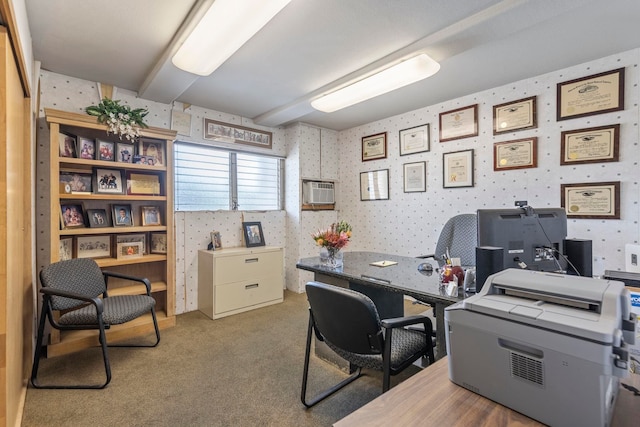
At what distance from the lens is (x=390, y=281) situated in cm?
176

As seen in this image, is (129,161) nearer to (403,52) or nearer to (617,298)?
(403,52)

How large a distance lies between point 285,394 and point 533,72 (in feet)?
11.0

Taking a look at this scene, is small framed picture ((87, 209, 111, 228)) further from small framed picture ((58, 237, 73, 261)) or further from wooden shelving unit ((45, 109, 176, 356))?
small framed picture ((58, 237, 73, 261))

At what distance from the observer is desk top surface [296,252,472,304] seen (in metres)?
1.54

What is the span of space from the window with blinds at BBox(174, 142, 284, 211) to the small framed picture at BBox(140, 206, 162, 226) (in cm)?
32

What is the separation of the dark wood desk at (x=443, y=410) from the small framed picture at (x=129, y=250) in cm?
288

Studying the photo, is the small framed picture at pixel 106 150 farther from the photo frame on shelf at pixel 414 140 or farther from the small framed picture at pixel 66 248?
the photo frame on shelf at pixel 414 140

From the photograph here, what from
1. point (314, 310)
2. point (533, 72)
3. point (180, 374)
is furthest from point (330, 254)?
point (533, 72)

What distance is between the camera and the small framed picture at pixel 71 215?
8.37 feet

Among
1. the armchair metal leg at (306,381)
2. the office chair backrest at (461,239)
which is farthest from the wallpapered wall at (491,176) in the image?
the armchair metal leg at (306,381)

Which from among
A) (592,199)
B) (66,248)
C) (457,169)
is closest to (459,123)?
(457,169)

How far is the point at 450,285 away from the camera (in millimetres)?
1558

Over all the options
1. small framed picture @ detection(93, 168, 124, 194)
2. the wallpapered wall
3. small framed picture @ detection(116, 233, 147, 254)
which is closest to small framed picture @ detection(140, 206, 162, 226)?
small framed picture @ detection(116, 233, 147, 254)

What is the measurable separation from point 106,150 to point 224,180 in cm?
129
